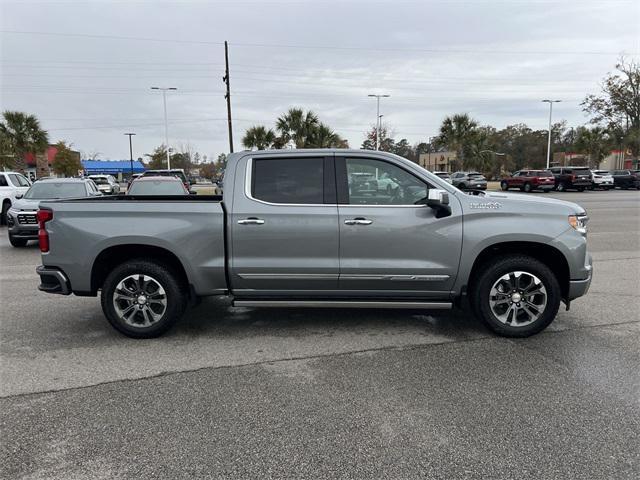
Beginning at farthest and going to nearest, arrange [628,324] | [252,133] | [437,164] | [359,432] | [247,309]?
[437,164]
[252,133]
[247,309]
[628,324]
[359,432]

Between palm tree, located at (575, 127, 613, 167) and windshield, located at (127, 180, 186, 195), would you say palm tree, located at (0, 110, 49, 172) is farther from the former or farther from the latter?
palm tree, located at (575, 127, 613, 167)

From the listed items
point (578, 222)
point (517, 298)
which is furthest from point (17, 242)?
point (578, 222)

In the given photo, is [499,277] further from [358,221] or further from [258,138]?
[258,138]

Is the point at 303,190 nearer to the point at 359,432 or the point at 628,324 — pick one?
the point at 359,432

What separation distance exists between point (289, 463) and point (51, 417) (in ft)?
5.82

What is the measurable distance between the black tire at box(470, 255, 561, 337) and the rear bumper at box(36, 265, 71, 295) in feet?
13.5

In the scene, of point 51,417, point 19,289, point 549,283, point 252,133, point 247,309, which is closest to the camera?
point 51,417

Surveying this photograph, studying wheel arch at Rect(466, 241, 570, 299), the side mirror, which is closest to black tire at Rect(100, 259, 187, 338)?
the side mirror

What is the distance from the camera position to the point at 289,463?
2809 mm

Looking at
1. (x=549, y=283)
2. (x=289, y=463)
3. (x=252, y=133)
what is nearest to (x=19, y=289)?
(x=289, y=463)

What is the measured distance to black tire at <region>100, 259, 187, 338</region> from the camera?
4.83 metres

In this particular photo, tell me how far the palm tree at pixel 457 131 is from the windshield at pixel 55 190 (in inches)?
1703

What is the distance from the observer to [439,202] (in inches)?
178

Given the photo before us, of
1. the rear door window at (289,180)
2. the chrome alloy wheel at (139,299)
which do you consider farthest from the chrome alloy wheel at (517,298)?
the chrome alloy wheel at (139,299)
